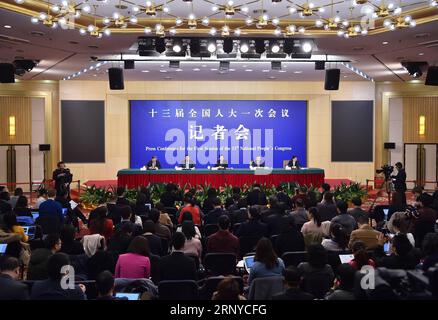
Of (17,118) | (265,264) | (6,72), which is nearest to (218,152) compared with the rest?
(17,118)

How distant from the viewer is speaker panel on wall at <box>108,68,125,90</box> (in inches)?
521

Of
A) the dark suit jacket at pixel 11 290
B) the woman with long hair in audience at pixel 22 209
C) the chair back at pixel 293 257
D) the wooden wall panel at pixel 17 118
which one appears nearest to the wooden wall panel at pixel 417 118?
the wooden wall panel at pixel 17 118

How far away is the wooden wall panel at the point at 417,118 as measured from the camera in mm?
18484

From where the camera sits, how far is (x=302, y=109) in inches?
741

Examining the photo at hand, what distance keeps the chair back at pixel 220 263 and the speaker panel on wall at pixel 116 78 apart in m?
8.47

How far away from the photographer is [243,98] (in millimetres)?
18734

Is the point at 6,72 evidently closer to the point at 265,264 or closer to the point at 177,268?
the point at 177,268

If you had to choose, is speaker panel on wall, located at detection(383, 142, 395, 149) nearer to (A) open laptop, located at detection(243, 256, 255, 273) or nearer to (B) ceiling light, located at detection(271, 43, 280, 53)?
(B) ceiling light, located at detection(271, 43, 280, 53)

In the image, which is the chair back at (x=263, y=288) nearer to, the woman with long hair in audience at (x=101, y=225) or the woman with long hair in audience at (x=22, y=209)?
the woman with long hair in audience at (x=101, y=225)

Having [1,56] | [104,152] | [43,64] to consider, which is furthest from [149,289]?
[104,152]

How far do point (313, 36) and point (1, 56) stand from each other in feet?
24.0

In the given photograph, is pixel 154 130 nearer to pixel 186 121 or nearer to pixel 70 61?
pixel 186 121

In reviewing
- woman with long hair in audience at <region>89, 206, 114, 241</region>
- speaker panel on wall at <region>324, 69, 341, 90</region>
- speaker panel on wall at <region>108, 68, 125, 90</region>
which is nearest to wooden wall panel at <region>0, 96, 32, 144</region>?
speaker panel on wall at <region>108, 68, 125, 90</region>

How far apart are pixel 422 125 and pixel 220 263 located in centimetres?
1479
